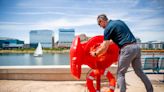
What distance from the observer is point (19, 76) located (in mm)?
7047

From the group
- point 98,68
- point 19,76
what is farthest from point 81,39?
point 19,76

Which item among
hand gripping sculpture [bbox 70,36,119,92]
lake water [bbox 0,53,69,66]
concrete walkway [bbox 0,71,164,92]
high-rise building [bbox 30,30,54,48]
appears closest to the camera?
hand gripping sculpture [bbox 70,36,119,92]

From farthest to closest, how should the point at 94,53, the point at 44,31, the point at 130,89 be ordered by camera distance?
the point at 44,31
the point at 130,89
the point at 94,53

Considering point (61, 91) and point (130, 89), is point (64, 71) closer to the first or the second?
point (61, 91)

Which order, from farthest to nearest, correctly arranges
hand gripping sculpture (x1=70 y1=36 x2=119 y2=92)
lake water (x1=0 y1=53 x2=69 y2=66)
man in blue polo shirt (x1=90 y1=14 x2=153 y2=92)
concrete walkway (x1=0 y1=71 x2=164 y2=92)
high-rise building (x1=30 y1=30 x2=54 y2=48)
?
1. high-rise building (x1=30 y1=30 x2=54 y2=48)
2. lake water (x1=0 y1=53 x2=69 y2=66)
3. concrete walkway (x1=0 y1=71 x2=164 y2=92)
4. hand gripping sculpture (x1=70 y1=36 x2=119 y2=92)
5. man in blue polo shirt (x1=90 y1=14 x2=153 y2=92)

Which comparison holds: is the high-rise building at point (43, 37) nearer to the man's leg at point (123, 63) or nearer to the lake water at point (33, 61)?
the lake water at point (33, 61)

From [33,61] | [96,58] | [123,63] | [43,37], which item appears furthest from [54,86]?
[43,37]

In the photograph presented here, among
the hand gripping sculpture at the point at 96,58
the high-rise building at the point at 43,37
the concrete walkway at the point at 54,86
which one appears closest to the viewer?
the hand gripping sculpture at the point at 96,58

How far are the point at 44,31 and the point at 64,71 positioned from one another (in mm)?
169048

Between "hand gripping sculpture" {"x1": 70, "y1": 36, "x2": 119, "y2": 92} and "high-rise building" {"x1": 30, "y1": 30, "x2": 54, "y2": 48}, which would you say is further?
"high-rise building" {"x1": 30, "y1": 30, "x2": 54, "y2": 48}

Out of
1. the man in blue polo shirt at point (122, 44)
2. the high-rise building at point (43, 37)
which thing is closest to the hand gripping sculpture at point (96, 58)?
the man in blue polo shirt at point (122, 44)

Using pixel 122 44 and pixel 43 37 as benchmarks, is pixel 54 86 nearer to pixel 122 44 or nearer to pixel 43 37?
pixel 122 44

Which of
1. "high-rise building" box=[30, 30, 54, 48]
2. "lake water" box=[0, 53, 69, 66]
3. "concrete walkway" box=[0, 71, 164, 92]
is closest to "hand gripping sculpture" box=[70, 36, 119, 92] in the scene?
"concrete walkway" box=[0, 71, 164, 92]

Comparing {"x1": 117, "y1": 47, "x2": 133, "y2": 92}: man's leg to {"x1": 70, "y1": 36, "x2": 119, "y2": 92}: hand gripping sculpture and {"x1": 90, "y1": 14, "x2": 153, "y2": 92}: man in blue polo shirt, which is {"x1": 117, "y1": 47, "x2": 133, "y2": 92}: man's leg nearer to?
{"x1": 90, "y1": 14, "x2": 153, "y2": 92}: man in blue polo shirt
